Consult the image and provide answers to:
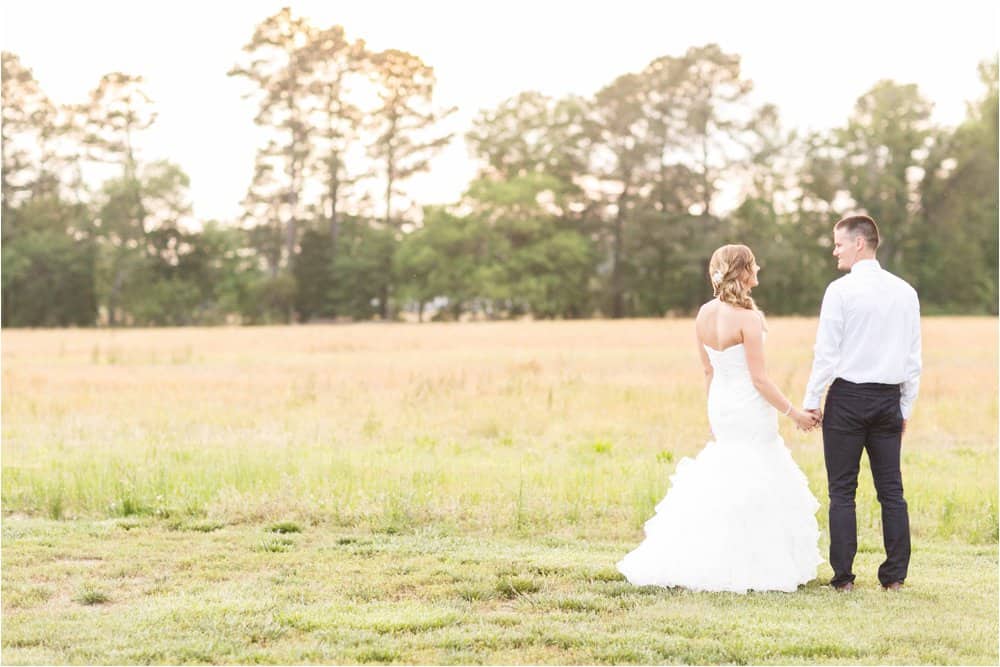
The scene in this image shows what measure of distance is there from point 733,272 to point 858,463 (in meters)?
1.44

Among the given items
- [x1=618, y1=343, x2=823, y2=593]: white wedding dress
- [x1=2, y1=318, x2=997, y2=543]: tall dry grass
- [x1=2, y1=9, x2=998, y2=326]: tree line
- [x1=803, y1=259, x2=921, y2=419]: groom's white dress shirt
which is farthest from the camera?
[x1=2, y1=9, x2=998, y2=326]: tree line

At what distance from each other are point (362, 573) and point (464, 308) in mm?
59755

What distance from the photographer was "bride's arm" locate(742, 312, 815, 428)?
6.99 m

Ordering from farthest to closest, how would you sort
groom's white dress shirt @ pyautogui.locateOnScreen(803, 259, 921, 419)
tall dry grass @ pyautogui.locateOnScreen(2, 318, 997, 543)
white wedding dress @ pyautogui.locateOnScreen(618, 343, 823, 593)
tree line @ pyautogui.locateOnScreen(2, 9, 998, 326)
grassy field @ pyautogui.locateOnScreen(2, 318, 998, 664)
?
tree line @ pyautogui.locateOnScreen(2, 9, 998, 326)
tall dry grass @ pyautogui.locateOnScreen(2, 318, 997, 543)
white wedding dress @ pyautogui.locateOnScreen(618, 343, 823, 593)
groom's white dress shirt @ pyautogui.locateOnScreen(803, 259, 921, 419)
grassy field @ pyautogui.locateOnScreen(2, 318, 998, 664)

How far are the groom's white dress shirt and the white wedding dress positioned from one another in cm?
46

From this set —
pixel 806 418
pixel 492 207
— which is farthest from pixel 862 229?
pixel 492 207

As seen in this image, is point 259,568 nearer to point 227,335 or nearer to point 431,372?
point 431,372

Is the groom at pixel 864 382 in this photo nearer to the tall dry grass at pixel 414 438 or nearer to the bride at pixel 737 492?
the bride at pixel 737 492

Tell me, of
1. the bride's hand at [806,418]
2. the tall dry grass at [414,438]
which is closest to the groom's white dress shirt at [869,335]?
the bride's hand at [806,418]

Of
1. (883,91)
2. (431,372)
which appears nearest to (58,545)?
(431,372)

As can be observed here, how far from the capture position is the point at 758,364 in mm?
7008

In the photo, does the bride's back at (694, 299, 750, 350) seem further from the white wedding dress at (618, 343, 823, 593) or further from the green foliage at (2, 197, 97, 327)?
the green foliage at (2, 197, 97, 327)

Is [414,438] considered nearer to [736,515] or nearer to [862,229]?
[736,515]

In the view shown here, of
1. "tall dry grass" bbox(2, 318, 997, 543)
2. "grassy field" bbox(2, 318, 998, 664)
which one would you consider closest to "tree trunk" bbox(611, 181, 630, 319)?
"tall dry grass" bbox(2, 318, 997, 543)
